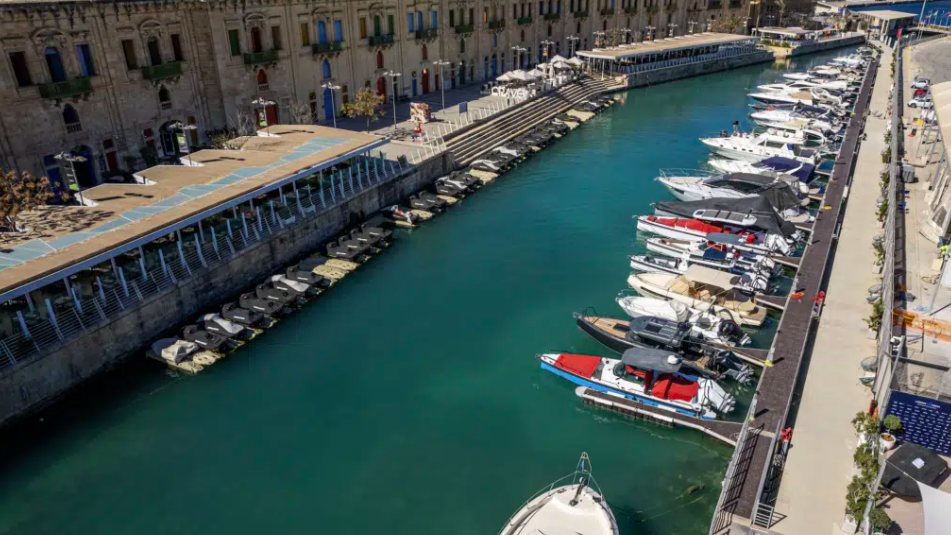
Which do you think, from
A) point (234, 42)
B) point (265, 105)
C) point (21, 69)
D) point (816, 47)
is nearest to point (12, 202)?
point (21, 69)

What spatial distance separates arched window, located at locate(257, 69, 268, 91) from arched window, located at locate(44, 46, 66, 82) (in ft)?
55.0

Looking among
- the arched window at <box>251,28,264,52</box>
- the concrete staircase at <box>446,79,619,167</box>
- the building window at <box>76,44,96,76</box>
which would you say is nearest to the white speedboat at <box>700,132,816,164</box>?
the concrete staircase at <box>446,79,619,167</box>

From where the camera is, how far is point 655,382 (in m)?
29.5

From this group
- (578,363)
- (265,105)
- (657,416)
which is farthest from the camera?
(265,105)

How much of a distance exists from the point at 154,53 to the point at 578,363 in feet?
133

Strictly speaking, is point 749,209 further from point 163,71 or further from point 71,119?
point 71,119

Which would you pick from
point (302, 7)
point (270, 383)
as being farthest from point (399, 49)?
point (270, 383)

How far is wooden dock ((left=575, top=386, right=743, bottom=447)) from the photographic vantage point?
90.3 feet

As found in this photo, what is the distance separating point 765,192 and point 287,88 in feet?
138

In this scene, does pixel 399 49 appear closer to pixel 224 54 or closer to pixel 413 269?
pixel 224 54

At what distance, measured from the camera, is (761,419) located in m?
26.8

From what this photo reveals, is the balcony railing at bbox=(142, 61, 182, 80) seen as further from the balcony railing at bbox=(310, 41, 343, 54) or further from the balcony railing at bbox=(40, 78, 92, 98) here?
the balcony railing at bbox=(310, 41, 343, 54)

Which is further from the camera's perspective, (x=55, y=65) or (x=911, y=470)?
(x=55, y=65)

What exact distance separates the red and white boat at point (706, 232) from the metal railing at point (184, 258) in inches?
789
